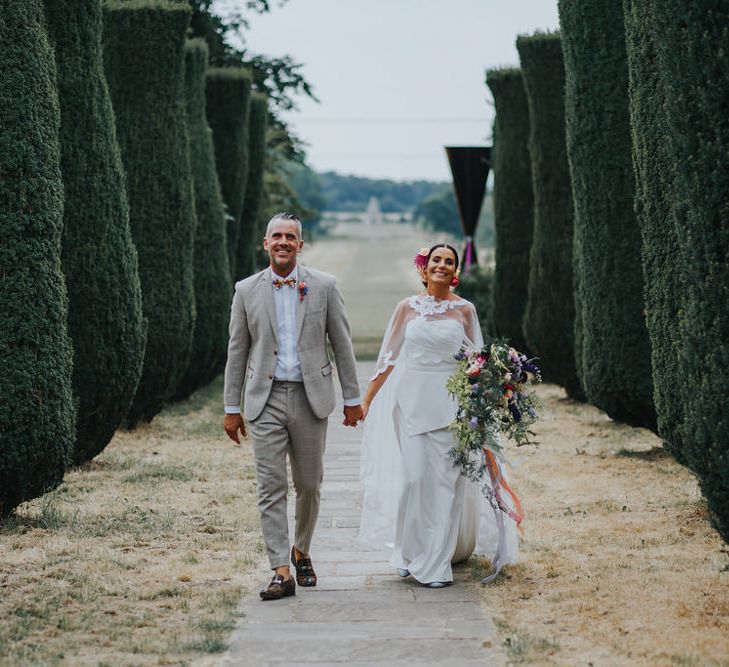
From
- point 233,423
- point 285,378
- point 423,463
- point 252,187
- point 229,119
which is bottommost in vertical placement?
point 423,463

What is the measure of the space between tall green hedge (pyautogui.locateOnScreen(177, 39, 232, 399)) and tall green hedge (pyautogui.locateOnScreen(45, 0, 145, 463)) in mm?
6643

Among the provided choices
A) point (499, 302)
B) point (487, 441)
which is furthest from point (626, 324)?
point (499, 302)

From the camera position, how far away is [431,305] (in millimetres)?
7512

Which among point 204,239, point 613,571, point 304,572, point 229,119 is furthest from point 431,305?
point 229,119

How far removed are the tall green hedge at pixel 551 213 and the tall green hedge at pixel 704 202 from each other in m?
11.2

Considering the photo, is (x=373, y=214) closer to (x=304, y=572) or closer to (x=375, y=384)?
(x=375, y=384)

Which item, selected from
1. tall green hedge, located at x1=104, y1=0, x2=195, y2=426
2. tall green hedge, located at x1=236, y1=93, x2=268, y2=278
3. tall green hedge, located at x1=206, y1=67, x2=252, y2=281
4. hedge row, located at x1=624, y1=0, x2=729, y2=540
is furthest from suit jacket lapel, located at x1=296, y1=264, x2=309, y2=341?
tall green hedge, located at x1=236, y1=93, x2=268, y2=278

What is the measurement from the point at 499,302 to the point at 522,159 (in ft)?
7.86

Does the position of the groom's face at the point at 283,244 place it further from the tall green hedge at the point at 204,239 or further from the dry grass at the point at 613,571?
the tall green hedge at the point at 204,239

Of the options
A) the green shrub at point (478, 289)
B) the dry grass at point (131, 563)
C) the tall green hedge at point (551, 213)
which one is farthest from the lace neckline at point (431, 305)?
the green shrub at point (478, 289)

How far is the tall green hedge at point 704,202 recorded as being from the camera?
221 inches

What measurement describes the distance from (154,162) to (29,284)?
21.8 feet

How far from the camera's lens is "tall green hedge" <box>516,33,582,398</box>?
17.1m

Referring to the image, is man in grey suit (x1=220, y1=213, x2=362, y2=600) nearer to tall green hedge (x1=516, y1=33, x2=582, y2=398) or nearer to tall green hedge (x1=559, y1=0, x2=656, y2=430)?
tall green hedge (x1=559, y1=0, x2=656, y2=430)
